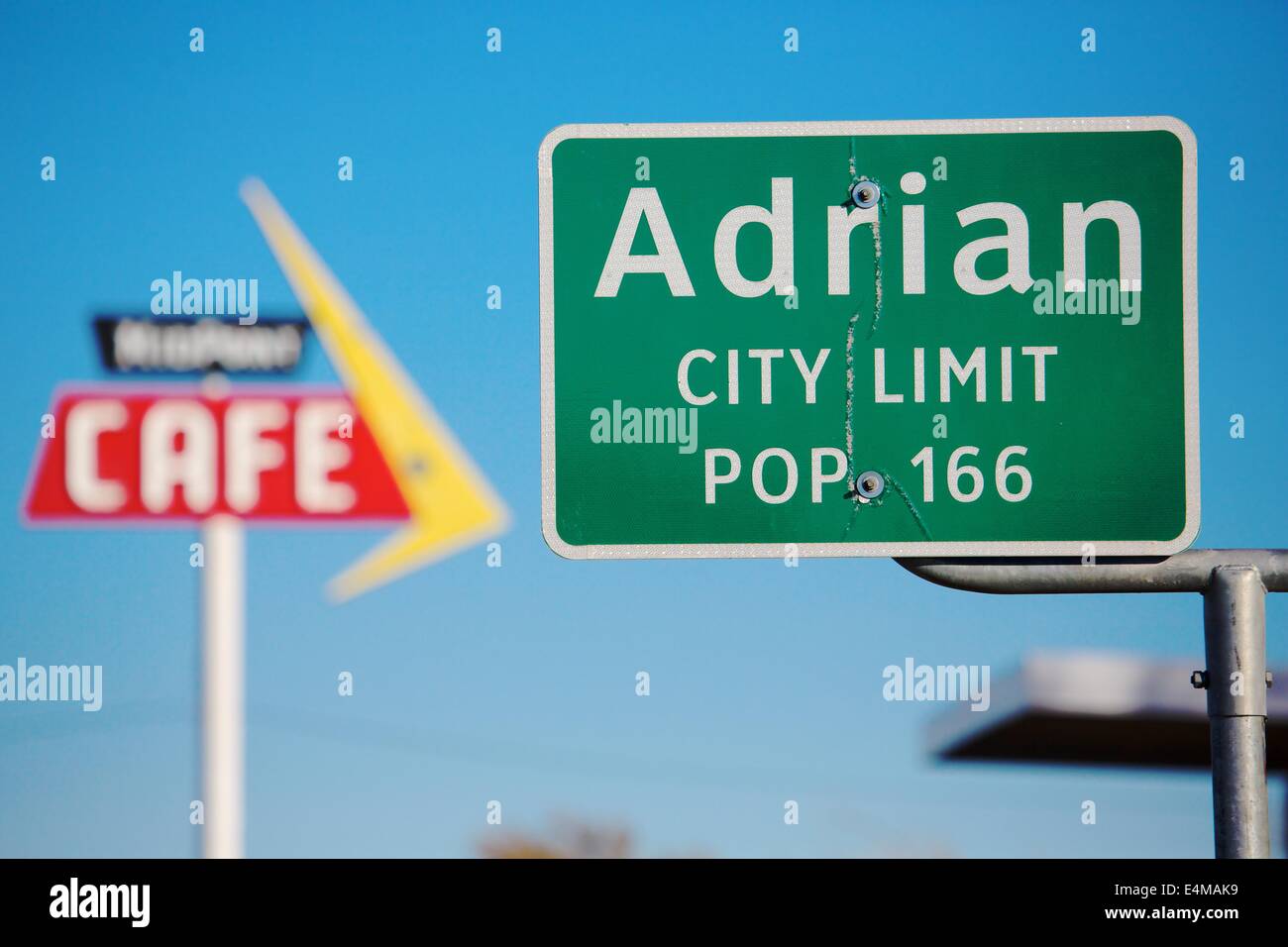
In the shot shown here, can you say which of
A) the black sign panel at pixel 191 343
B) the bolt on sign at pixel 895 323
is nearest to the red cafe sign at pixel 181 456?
the black sign panel at pixel 191 343

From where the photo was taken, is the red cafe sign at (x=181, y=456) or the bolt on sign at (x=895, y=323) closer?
the bolt on sign at (x=895, y=323)

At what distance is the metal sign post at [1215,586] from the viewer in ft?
15.8

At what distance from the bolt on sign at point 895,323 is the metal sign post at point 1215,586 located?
0.07m

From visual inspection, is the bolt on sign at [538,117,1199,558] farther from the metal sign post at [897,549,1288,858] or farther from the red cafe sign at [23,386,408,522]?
the red cafe sign at [23,386,408,522]

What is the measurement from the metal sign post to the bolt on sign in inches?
2.8

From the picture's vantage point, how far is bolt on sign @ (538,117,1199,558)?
487 centimetres

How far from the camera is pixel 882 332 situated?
16.1 ft

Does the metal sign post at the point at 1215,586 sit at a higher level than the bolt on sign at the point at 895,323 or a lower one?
lower

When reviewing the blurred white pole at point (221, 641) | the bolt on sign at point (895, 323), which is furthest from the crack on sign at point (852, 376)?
the blurred white pole at point (221, 641)

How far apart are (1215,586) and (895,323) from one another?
1.15 meters

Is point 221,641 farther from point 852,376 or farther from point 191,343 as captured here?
point 852,376

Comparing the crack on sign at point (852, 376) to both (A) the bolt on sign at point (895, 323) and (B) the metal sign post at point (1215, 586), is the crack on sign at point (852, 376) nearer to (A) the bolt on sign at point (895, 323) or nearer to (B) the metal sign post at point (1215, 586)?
(A) the bolt on sign at point (895, 323)
